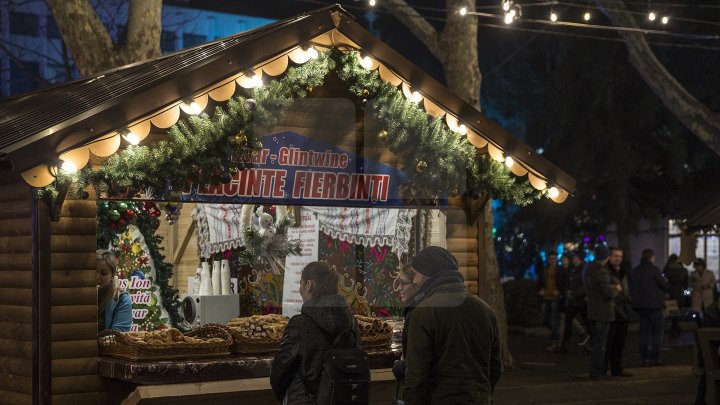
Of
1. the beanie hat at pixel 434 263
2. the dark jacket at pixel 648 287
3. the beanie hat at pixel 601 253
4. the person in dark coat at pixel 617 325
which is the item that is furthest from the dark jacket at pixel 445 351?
the dark jacket at pixel 648 287

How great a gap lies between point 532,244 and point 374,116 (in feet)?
75.0

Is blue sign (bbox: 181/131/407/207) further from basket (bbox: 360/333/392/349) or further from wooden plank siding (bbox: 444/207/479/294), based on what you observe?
basket (bbox: 360/333/392/349)

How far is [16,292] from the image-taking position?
8766 mm

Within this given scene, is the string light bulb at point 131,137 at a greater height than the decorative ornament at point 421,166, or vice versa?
the string light bulb at point 131,137

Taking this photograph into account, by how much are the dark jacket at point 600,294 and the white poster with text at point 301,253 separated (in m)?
4.45

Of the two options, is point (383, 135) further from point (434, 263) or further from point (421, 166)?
point (434, 263)

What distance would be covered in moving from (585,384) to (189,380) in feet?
23.0

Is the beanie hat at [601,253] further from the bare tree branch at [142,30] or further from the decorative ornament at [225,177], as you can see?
the decorative ornament at [225,177]

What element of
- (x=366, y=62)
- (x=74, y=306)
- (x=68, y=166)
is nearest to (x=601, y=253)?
(x=366, y=62)

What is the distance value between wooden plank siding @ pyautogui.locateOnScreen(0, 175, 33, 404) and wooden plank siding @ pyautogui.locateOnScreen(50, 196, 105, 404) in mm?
209

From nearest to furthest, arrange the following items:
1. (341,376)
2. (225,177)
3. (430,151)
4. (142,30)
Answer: (341,376), (225,177), (430,151), (142,30)

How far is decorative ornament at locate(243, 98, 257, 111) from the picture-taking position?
9109 mm

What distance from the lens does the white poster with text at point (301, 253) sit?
1200 cm

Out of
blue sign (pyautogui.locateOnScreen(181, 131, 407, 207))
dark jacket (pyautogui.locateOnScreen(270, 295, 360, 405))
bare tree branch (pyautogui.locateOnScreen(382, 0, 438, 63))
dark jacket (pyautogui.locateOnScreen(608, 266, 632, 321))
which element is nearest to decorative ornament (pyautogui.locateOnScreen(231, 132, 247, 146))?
blue sign (pyautogui.locateOnScreen(181, 131, 407, 207))
